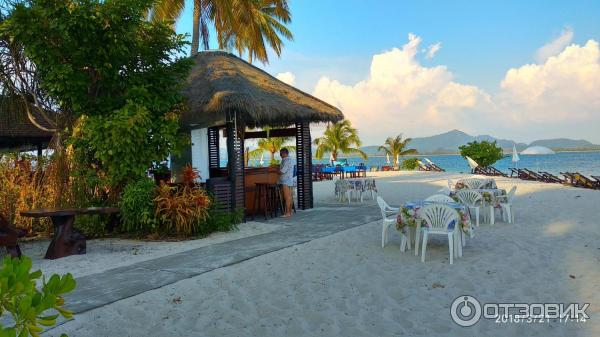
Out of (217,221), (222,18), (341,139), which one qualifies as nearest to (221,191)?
(217,221)

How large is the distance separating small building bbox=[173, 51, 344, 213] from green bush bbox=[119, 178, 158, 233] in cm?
111

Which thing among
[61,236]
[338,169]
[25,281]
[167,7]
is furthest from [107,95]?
[338,169]

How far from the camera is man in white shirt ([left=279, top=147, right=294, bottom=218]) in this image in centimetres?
945

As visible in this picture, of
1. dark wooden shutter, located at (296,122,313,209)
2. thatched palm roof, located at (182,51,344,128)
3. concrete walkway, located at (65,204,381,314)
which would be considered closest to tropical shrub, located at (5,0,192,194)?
thatched palm roof, located at (182,51,344,128)

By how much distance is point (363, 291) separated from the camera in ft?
14.1

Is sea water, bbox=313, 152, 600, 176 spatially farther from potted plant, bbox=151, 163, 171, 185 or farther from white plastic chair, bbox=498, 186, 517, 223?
potted plant, bbox=151, 163, 171, 185

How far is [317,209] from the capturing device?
10.7m

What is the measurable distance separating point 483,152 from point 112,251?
24506mm

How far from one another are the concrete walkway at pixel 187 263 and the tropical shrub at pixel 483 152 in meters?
19.9

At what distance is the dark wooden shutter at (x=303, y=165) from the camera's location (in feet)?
34.5

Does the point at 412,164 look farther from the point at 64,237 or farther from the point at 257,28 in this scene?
the point at 64,237

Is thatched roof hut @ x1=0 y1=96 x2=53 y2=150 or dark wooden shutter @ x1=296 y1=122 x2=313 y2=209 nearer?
dark wooden shutter @ x1=296 y1=122 x2=313 y2=209

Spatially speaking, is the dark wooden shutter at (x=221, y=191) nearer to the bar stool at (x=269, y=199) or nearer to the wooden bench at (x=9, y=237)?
the bar stool at (x=269, y=199)

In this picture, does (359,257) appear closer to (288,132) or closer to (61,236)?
(61,236)
